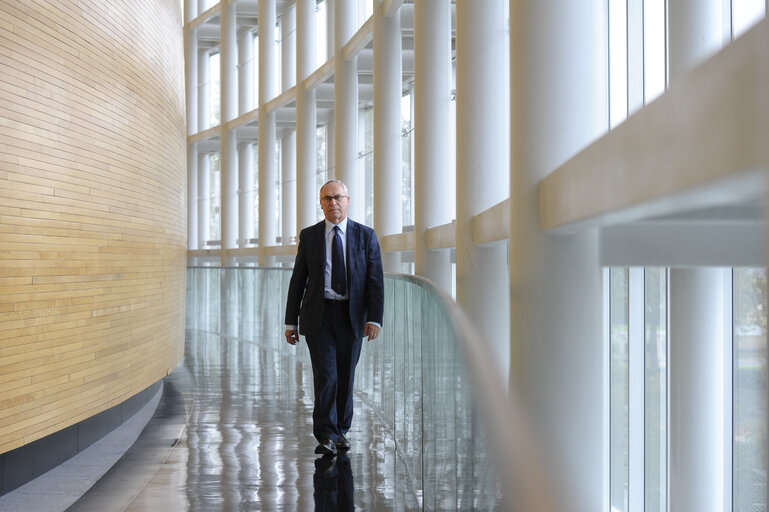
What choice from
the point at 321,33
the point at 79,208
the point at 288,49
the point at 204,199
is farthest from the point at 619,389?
the point at 204,199

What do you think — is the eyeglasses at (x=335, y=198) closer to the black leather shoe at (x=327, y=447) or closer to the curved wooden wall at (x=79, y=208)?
the black leather shoe at (x=327, y=447)

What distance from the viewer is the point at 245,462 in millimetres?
6559

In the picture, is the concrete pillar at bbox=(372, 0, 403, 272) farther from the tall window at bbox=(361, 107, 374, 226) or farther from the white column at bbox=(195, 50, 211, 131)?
the white column at bbox=(195, 50, 211, 131)

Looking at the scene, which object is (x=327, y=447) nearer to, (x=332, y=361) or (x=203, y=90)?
(x=332, y=361)

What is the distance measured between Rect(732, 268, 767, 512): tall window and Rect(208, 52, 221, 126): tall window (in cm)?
2151

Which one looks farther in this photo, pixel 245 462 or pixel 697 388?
pixel 245 462

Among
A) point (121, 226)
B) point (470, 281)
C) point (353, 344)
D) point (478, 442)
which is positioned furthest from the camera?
point (121, 226)

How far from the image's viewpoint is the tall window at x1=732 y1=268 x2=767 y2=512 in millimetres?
4258

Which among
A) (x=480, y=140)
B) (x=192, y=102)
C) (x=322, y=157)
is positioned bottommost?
(x=480, y=140)

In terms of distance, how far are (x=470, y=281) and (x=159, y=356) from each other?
14.7 feet

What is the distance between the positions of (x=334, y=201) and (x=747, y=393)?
3.01 m

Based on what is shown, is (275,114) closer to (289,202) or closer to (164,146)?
(289,202)

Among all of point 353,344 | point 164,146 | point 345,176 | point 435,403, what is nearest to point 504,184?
point 353,344

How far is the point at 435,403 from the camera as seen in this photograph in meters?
3.88
